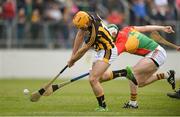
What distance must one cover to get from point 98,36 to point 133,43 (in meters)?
1.43

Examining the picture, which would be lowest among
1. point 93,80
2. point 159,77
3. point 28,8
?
point 93,80

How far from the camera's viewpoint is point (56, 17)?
98.4ft

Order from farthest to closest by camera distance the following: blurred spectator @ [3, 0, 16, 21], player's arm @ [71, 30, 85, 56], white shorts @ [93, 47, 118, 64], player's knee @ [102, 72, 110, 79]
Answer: blurred spectator @ [3, 0, 16, 21]
player's knee @ [102, 72, 110, 79]
player's arm @ [71, 30, 85, 56]
white shorts @ [93, 47, 118, 64]

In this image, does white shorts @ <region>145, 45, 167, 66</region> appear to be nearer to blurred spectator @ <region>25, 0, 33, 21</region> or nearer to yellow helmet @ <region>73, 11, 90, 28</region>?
yellow helmet @ <region>73, 11, 90, 28</region>

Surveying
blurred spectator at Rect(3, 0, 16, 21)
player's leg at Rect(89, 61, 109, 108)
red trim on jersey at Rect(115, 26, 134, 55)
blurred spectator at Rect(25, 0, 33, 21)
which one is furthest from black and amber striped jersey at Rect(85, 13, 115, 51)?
blurred spectator at Rect(25, 0, 33, 21)

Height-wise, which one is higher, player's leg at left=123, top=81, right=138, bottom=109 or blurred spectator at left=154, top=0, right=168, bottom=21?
blurred spectator at left=154, top=0, right=168, bottom=21

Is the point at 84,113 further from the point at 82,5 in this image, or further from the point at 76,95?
the point at 82,5

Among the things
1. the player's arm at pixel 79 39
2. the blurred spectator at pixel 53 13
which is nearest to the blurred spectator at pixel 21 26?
the blurred spectator at pixel 53 13

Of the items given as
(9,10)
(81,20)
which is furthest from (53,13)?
(81,20)

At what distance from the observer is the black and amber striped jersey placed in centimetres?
1609

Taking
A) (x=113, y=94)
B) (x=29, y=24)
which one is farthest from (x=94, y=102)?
(x=29, y=24)

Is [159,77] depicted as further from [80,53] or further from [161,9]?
[161,9]

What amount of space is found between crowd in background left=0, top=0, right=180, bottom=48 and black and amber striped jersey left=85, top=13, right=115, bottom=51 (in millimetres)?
12988

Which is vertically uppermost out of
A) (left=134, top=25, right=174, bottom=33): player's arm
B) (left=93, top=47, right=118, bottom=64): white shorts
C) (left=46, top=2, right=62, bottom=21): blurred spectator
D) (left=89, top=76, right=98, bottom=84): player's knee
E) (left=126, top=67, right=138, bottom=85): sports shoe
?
(left=46, top=2, right=62, bottom=21): blurred spectator
